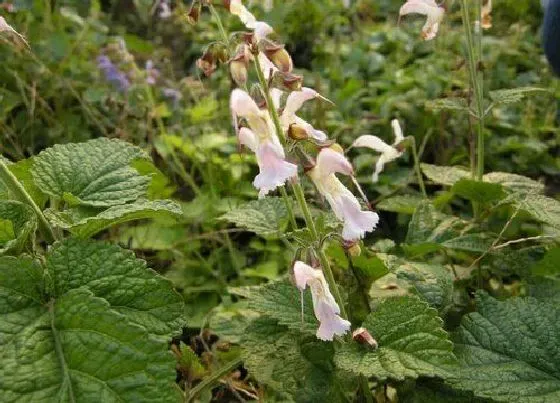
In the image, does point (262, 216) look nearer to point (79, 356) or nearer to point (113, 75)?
point (79, 356)

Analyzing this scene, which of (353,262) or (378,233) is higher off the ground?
(353,262)

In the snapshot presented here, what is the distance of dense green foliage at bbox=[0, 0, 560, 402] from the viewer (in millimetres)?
985

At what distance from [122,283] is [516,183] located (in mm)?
903

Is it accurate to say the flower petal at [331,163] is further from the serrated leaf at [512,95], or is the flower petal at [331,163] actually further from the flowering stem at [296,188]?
the serrated leaf at [512,95]

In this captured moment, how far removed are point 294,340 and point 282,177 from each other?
14.3 inches

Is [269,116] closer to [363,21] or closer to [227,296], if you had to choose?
[227,296]

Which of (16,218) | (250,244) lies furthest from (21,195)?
(250,244)

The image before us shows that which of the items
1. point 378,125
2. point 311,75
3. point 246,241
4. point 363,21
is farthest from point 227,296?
point 363,21

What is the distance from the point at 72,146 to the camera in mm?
1278

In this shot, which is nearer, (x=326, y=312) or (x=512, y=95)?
(x=326, y=312)

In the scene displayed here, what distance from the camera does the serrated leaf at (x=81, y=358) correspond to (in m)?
0.90

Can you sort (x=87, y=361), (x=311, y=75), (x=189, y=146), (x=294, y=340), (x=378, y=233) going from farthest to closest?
(x=311, y=75)
(x=189, y=146)
(x=378, y=233)
(x=294, y=340)
(x=87, y=361)

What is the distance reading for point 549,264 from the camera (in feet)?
Result: 4.50

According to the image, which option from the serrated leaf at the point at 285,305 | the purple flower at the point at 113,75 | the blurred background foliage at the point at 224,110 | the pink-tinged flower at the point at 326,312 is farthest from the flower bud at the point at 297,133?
the purple flower at the point at 113,75
